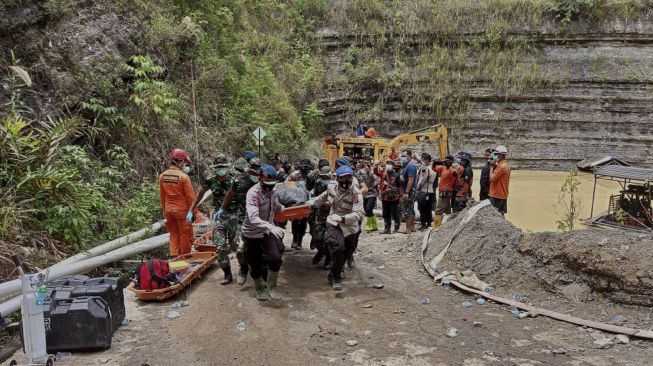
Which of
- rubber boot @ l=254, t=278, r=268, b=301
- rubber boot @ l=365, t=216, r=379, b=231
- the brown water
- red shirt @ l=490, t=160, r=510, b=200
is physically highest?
red shirt @ l=490, t=160, r=510, b=200

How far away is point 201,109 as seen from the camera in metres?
13.9

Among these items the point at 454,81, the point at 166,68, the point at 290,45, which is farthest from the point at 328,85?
the point at 166,68

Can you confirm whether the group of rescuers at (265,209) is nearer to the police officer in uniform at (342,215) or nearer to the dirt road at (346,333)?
the police officer in uniform at (342,215)

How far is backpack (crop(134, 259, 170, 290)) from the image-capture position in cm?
611

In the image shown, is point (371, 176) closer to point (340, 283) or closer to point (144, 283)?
point (340, 283)

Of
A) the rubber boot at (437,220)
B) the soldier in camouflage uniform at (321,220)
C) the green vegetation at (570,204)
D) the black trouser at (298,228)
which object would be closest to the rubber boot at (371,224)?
the rubber boot at (437,220)

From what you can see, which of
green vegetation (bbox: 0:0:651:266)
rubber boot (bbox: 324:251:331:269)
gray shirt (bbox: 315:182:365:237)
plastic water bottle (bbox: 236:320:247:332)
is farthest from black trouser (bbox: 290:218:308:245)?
plastic water bottle (bbox: 236:320:247:332)

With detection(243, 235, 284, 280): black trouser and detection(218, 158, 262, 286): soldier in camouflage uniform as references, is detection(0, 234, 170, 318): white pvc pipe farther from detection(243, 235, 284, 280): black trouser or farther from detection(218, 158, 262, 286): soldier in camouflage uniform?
detection(243, 235, 284, 280): black trouser

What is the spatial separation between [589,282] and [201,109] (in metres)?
10.7

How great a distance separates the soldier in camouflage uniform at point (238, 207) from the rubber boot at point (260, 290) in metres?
0.44

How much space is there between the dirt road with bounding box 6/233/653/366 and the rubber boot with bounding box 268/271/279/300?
6.5 inches

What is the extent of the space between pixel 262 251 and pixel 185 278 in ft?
3.64

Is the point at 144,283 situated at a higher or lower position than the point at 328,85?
lower

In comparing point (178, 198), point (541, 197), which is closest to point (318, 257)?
point (178, 198)
